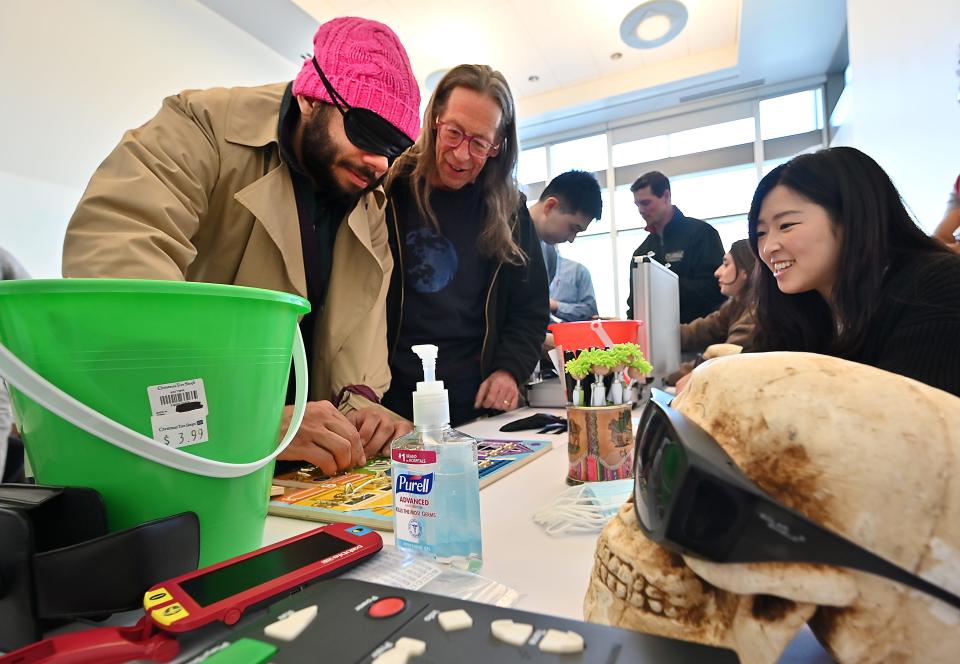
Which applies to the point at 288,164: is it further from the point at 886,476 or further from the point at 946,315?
the point at 946,315

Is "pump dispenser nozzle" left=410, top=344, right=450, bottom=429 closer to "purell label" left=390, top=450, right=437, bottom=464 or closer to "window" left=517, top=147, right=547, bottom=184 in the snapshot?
"purell label" left=390, top=450, right=437, bottom=464

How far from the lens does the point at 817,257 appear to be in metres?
1.12

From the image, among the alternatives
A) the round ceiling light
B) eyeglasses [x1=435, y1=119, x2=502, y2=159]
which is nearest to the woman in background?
eyeglasses [x1=435, y1=119, x2=502, y2=159]

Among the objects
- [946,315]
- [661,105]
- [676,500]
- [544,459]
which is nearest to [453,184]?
[544,459]

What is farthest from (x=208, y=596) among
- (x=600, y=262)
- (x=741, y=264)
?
(x=600, y=262)

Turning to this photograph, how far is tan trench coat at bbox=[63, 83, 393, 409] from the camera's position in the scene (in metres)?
0.68

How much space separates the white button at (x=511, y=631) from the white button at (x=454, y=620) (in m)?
0.02

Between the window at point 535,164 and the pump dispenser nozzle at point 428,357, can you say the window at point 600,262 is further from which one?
the pump dispenser nozzle at point 428,357

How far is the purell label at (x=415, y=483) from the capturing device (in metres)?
0.46

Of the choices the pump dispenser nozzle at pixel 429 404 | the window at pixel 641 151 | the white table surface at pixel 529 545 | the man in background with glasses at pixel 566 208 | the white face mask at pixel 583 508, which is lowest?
the white table surface at pixel 529 545

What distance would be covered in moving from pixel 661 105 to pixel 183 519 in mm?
6027

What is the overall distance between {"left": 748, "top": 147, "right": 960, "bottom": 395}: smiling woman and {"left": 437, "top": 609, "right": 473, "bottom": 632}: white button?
0.84 m

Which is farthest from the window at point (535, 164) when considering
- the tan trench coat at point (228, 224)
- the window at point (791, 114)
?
the tan trench coat at point (228, 224)

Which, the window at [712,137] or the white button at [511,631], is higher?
the window at [712,137]
